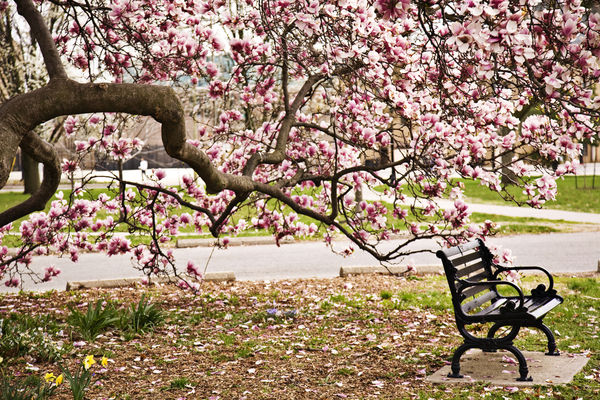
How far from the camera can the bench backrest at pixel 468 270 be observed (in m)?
5.48

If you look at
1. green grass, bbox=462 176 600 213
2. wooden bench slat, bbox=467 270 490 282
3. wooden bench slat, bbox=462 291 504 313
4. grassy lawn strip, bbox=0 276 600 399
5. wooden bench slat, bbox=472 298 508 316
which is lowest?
grassy lawn strip, bbox=0 276 600 399

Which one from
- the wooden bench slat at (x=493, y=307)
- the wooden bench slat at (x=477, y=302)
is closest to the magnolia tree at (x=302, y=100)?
the wooden bench slat at (x=477, y=302)

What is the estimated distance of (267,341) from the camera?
6555 millimetres

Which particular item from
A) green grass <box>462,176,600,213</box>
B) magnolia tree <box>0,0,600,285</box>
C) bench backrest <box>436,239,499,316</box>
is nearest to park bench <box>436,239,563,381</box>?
bench backrest <box>436,239,499,316</box>

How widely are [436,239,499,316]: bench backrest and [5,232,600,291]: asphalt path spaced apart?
12.9 ft

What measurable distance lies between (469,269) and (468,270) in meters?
0.04

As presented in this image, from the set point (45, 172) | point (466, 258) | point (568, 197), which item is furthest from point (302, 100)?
point (568, 197)

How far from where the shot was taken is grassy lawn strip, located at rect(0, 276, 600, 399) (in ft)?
16.8

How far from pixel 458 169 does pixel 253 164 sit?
203 cm

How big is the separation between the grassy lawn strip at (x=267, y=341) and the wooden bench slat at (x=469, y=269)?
0.72 metres

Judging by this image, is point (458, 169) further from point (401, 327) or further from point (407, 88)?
point (401, 327)

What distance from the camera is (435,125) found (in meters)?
6.70

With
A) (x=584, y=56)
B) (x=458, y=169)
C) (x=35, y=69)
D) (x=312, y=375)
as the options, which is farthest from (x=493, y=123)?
(x=35, y=69)

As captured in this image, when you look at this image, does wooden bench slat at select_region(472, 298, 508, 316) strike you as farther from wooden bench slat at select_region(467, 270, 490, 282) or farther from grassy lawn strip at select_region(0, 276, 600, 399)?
grassy lawn strip at select_region(0, 276, 600, 399)
